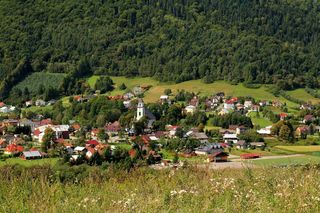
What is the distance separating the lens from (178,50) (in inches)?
3391

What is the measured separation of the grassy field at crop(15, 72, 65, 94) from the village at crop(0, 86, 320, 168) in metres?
14.9

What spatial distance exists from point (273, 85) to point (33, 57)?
1594 inches

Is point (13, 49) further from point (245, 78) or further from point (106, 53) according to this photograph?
point (245, 78)

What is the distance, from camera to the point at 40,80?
76312mm

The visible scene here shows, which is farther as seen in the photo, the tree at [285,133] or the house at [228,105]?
the house at [228,105]

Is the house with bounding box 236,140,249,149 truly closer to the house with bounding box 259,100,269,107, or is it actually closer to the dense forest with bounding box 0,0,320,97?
the house with bounding box 259,100,269,107

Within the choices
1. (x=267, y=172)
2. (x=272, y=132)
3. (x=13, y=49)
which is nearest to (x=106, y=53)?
(x=13, y=49)

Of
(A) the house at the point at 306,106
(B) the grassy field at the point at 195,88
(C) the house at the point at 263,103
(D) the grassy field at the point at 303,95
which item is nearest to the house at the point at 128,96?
(B) the grassy field at the point at 195,88

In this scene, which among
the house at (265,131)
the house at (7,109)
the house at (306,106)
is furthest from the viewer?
the house at (7,109)

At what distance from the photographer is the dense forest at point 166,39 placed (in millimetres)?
75562

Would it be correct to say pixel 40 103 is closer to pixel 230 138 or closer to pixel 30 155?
pixel 230 138

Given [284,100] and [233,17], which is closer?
[284,100]

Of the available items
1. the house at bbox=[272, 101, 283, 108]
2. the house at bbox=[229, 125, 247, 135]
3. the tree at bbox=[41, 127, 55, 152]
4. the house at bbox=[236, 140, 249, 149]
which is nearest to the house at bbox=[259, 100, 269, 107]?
the house at bbox=[272, 101, 283, 108]

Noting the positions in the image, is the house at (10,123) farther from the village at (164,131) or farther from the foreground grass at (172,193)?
the foreground grass at (172,193)
